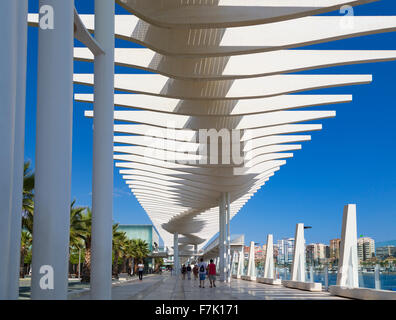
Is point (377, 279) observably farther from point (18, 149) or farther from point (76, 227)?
point (76, 227)

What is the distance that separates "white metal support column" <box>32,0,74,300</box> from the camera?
23.6 ft

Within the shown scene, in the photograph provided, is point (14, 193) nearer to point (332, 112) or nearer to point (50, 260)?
point (50, 260)

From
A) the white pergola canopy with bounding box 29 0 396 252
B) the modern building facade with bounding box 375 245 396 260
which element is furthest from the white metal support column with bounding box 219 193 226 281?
the modern building facade with bounding box 375 245 396 260

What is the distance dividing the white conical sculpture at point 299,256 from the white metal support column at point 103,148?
13179 millimetres

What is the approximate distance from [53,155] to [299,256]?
1697cm

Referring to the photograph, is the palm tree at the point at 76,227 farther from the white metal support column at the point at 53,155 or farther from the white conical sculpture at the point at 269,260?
the white metal support column at the point at 53,155

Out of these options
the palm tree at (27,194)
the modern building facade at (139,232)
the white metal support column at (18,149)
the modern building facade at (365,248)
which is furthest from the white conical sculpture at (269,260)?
the modern building facade at (139,232)

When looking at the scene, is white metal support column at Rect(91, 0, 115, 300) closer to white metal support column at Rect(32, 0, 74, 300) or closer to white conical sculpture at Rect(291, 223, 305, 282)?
white metal support column at Rect(32, 0, 74, 300)

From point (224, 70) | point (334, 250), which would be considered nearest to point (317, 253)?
point (334, 250)

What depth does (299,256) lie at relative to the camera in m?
22.4

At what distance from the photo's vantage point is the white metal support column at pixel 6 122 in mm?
5898

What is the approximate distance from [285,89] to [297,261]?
8579mm

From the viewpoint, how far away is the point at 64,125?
742cm

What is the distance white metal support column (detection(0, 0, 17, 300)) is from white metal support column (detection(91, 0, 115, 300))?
4.42 metres
